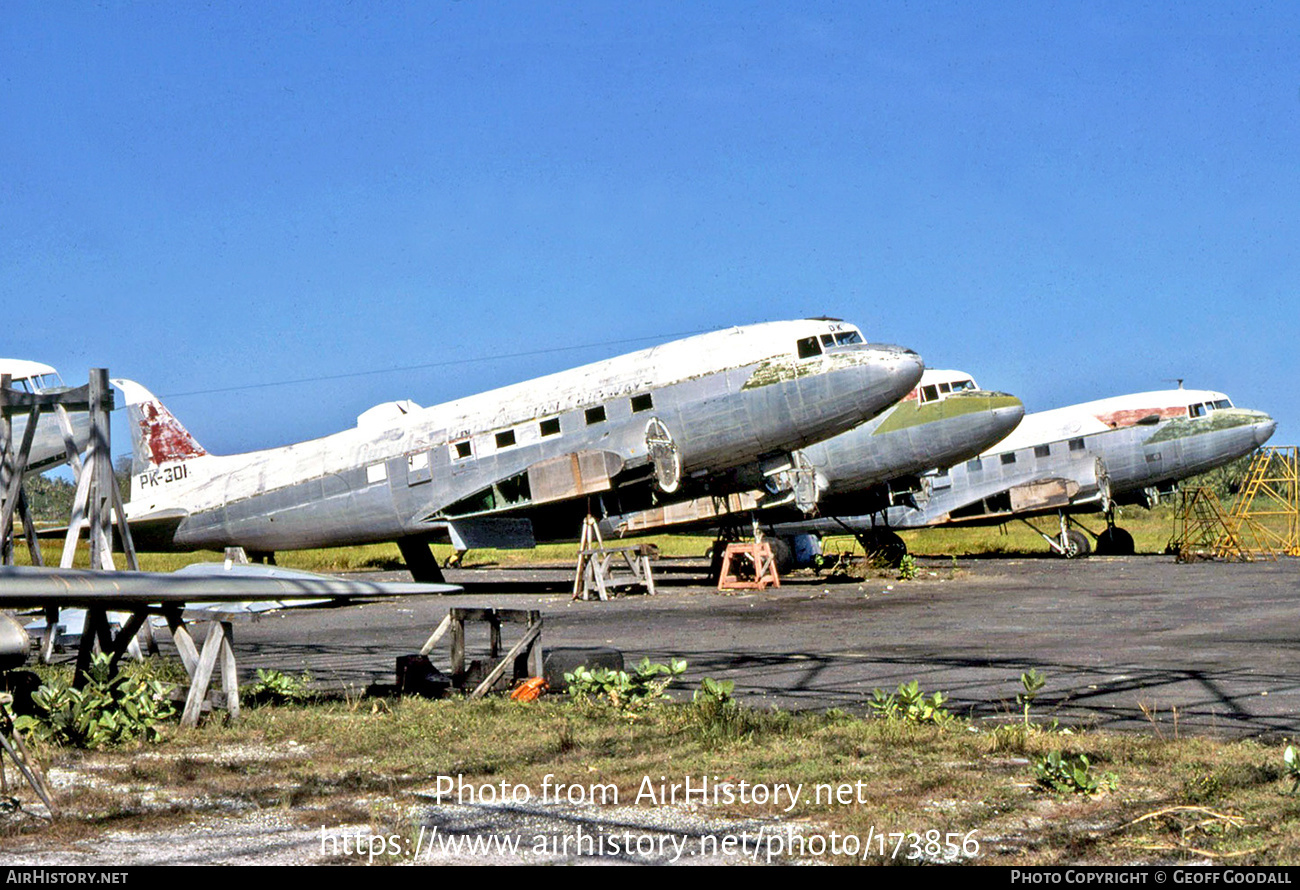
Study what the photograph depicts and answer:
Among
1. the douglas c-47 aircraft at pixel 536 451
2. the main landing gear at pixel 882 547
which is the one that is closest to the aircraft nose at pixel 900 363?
the douglas c-47 aircraft at pixel 536 451

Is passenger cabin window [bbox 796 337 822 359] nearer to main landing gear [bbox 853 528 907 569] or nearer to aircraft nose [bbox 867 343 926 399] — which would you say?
aircraft nose [bbox 867 343 926 399]

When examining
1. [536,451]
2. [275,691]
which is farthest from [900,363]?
[275,691]

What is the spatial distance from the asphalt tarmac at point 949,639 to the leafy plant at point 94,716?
346 centimetres

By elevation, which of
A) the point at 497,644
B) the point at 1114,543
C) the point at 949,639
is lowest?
the point at 1114,543

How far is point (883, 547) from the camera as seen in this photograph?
36.1 meters

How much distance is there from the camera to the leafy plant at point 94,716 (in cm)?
985

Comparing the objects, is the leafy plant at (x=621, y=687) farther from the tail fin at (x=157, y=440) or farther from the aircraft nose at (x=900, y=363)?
the tail fin at (x=157, y=440)

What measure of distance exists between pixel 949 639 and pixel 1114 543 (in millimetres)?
28886

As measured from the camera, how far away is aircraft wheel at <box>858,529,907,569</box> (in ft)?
115

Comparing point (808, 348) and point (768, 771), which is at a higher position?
point (808, 348)

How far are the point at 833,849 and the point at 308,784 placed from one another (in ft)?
11.9

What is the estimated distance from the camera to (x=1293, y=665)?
13.2 m

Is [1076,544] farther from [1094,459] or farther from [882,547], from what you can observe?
[882,547]

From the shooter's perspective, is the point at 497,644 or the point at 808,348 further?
the point at 808,348
